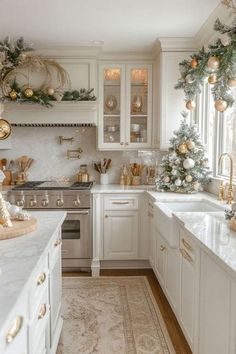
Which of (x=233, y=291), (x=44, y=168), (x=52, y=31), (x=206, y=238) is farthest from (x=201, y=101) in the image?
(x=233, y=291)

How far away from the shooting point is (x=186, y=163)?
364 centimetres

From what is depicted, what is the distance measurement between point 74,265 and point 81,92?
2.00m

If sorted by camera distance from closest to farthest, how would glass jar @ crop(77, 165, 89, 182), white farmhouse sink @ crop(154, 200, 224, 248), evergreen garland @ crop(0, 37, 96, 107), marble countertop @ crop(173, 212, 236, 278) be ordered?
marble countertop @ crop(173, 212, 236, 278) < white farmhouse sink @ crop(154, 200, 224, 248) < evergreen garland @ crop(0, 37, 96, 107) < glass jar @ crop(77, 165, 89, 182)

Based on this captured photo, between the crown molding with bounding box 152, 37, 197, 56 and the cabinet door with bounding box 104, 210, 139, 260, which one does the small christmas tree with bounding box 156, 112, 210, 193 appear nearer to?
the cabinet door with bounding box 104, 210, 139, 260

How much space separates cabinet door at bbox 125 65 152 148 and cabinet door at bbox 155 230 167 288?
52.9 inches

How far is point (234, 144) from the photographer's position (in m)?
3.20

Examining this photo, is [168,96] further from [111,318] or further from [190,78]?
[111,318]

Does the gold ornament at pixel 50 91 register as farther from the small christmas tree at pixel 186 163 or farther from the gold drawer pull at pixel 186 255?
the gold drawer pull at pixel 186 255

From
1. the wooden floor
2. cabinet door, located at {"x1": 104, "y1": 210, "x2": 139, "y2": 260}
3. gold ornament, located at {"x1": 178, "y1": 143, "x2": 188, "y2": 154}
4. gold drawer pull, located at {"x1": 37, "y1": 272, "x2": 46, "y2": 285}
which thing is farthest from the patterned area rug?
gold ornament, located at {"x1": 178, "y1": 143, "x2": 188, "y2": 154}

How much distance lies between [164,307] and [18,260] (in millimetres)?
1981

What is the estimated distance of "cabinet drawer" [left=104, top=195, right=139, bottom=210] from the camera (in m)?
3.98

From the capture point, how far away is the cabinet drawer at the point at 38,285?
146 cm

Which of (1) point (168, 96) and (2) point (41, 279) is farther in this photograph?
(1) point (168, 96)

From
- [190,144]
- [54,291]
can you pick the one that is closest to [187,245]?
[54,291]
